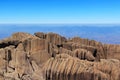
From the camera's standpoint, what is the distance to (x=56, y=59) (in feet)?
120

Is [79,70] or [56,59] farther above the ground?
[56,59]

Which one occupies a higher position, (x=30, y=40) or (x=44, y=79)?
(x=30, y=40)

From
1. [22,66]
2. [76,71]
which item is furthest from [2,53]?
[76,71]

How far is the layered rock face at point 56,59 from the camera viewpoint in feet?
112

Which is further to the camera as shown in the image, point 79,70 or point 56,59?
point 56,59

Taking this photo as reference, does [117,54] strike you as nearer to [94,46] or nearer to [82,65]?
[94,46]

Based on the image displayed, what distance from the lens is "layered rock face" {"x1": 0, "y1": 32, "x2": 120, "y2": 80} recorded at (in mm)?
34094

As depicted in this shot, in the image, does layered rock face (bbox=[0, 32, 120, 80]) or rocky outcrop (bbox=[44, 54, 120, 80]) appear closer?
rocky outcrop (bbox=[44, 54, 120, 80])

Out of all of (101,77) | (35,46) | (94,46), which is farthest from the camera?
(94,46)

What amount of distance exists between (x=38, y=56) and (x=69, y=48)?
21.5 feet

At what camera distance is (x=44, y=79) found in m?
36.9

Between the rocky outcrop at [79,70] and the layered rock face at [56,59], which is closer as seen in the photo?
the rocky outcrop at [79,70]

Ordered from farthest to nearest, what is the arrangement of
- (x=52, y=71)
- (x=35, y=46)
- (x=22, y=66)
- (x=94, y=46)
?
(x=94, y=46) < (x=35, y=46) < (x=22, y=66) < (x=52, y=71)

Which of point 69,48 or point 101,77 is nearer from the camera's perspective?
point 101,77
